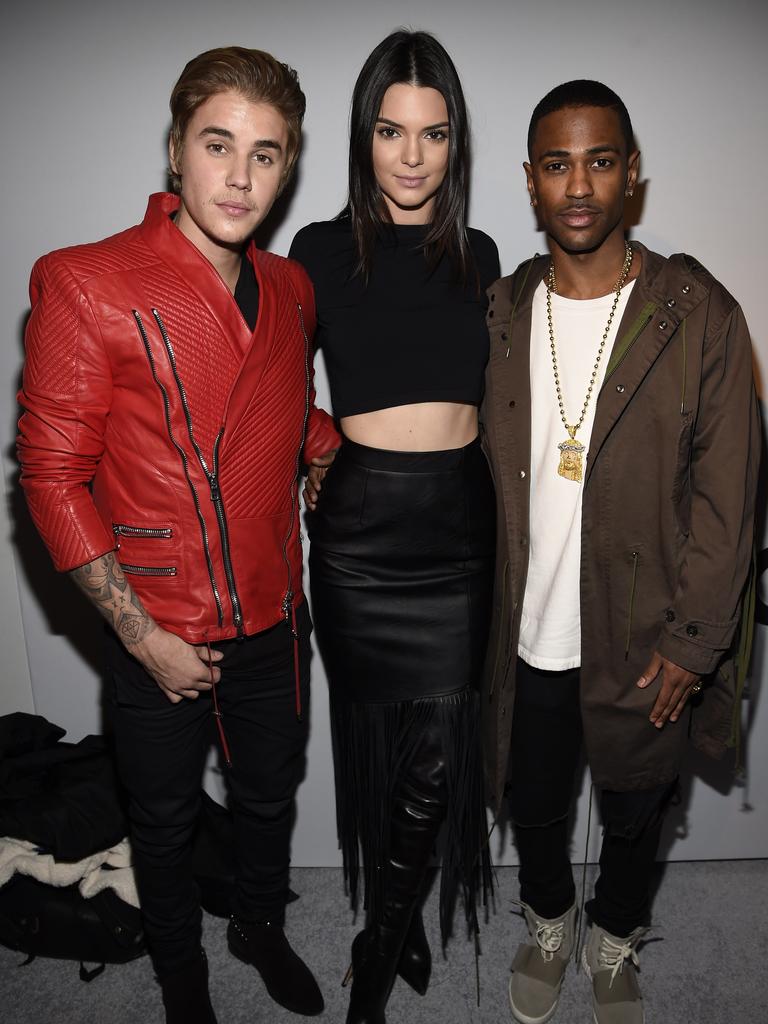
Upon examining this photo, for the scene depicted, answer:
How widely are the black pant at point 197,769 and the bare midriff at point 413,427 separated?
0.47m

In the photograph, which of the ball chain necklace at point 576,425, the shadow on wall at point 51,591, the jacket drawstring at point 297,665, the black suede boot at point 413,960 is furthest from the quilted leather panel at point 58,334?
the black suede boot at point 413,960

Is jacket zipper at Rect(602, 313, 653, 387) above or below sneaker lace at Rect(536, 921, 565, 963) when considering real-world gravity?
above

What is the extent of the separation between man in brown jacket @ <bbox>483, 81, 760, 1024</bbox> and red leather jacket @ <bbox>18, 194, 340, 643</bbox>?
51cm

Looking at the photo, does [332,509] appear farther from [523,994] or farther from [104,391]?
[523,994]

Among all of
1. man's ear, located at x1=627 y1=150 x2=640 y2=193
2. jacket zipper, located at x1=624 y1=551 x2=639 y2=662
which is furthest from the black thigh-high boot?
man's ear, located at x1=627 y1=150 x2=640 y2=193

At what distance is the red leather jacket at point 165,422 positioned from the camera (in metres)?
1.62

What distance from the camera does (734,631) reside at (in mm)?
1854

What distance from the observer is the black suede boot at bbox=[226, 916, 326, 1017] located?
7.13 ft

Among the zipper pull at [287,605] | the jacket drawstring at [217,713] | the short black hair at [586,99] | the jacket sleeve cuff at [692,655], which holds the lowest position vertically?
the jacket drawstring at [217,713]

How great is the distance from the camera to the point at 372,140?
187 cm

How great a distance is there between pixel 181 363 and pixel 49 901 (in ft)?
4.91

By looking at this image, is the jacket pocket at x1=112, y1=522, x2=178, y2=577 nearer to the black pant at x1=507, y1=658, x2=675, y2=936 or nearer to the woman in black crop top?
the woman in black crop top

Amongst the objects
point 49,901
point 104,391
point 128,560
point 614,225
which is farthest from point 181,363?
point 49,901

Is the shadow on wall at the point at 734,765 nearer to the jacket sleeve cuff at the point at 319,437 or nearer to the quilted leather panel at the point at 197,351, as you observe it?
the jacket sleeve cuff at the point at 319,437
